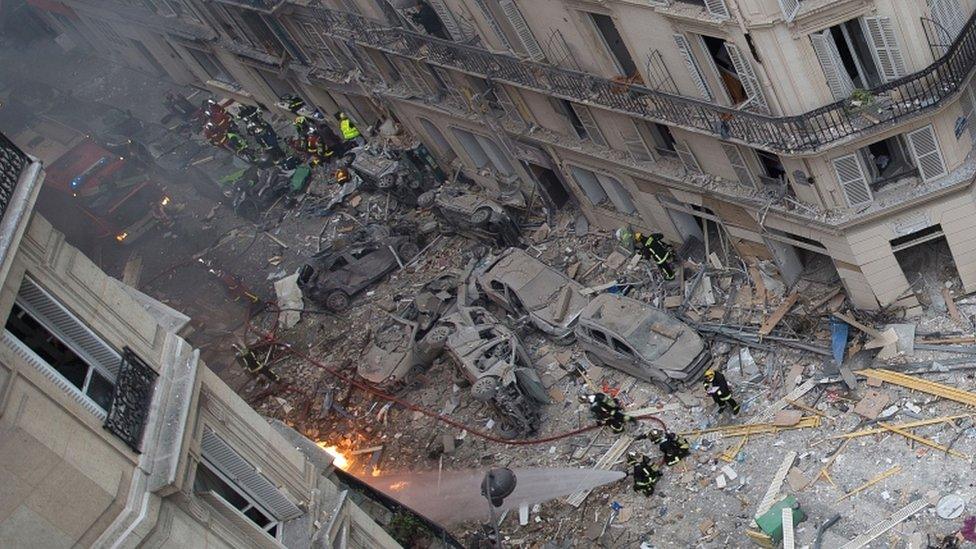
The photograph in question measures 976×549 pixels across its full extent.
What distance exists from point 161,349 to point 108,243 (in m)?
29.0

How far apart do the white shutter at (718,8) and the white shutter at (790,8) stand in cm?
106

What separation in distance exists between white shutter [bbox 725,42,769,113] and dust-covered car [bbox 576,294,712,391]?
19.5 feet

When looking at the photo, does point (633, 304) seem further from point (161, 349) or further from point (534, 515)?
point (161, 349)

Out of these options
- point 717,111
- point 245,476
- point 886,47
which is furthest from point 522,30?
point 245,476

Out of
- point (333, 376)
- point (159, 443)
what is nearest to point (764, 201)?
point (333, 376)

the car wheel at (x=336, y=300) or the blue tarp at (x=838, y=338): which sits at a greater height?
the car wheel at (x=336, y=300)

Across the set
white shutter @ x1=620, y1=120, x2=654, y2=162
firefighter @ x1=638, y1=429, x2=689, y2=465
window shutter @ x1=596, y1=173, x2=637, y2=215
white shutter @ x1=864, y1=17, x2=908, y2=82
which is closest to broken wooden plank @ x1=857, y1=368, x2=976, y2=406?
firefighter @ x1=638, y1=429, x2=689, y2=465

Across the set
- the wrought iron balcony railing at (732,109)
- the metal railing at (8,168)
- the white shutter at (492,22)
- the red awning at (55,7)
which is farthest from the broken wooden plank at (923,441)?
the red awning at (55,7)

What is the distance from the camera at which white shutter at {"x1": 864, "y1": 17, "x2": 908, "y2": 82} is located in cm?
1973

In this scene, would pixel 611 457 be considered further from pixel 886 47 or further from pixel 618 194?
pixel 886 47

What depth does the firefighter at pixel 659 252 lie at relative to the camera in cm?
2761

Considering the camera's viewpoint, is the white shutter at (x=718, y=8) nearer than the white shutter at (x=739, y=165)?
Yes

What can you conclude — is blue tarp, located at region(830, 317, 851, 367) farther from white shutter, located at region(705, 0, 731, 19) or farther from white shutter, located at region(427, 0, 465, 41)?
white shutter, located at region(427, 0, 465, 41)

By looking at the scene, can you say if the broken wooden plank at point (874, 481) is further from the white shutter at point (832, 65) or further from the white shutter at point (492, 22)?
the white shutter at point (492, 22)
